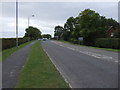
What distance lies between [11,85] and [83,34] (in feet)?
158

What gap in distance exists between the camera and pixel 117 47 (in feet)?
120

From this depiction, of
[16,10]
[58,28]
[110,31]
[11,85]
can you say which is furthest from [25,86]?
[58,28]

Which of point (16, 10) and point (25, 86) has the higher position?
point (16, 10)

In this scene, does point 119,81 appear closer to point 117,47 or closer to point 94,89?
point 94,89

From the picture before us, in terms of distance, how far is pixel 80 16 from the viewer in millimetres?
56656

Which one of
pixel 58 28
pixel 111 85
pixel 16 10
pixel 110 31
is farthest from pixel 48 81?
pixel 58 28

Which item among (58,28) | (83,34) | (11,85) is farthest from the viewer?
(58,28)

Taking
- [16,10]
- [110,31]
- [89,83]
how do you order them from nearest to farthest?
[89,83] < [16,10] < [110,31]

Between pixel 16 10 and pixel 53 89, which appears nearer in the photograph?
pixel 53 89

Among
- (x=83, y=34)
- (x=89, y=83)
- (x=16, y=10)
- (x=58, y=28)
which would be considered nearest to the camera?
(x=89, y=83)

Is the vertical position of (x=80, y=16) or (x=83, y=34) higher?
(x=80, y=16)

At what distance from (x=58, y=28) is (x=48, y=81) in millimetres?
169285

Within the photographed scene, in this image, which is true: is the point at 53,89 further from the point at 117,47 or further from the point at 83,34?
the point at 83,34

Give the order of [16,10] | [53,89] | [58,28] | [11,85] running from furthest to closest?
1. [58,28]
2. [16,10]
3. [11,85]
4. [53,89]
